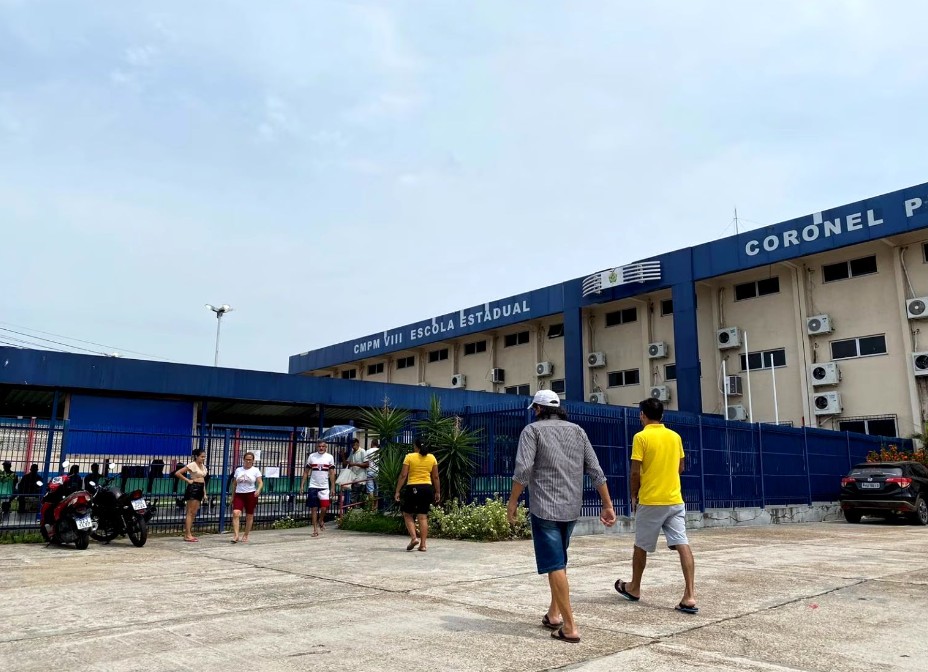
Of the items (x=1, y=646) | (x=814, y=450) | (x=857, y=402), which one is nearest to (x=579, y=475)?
(x=1, y=646)

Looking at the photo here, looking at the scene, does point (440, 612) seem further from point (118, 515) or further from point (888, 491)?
point (888, 491)

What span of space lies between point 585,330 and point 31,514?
2577 cm

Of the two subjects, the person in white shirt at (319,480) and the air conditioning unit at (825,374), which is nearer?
the person in white shirt at (319,480)

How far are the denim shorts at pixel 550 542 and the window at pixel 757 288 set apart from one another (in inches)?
1020

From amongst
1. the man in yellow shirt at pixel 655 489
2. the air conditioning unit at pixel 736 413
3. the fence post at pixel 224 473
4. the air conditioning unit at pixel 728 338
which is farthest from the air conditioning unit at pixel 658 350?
the man in yellow shirt at pixel 655 489

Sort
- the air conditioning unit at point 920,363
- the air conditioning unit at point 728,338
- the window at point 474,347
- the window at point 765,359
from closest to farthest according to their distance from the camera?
the air conditioning unit at point 920,363
the window at point 765,359
the air conditioning unit at point 728,338
the window at point 474,347

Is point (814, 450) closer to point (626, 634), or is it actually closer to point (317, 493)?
point (317, 493)

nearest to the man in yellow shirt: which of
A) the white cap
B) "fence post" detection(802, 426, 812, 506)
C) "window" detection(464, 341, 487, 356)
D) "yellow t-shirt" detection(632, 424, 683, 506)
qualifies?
"yellow t-shirt" detection(632, 424, 683, 506)

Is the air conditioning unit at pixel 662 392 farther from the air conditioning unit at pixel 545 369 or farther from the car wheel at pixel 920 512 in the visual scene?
the car wheel at pixel 920 512

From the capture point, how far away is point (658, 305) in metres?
31.9

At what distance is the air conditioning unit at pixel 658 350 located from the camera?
3056cm

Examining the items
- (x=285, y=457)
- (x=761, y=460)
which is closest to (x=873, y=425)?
(x=761, y=460)

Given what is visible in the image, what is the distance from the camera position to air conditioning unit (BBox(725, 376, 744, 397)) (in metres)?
28.0

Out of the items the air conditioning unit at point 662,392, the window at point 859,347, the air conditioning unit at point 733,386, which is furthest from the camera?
Answer: the air conditioning unit at point 662,392
